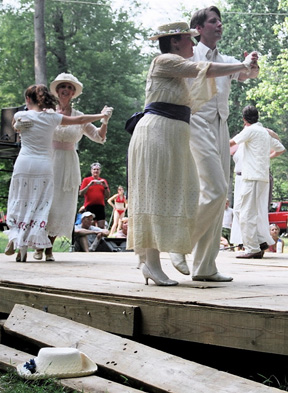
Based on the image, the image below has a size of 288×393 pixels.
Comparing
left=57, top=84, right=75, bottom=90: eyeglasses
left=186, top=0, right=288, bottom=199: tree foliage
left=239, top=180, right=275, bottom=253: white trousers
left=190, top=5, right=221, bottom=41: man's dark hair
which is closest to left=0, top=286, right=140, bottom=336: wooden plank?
left=190, top=5, right=221, bottom=41: man's dark hair

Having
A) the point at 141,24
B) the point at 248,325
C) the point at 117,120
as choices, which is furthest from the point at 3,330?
the point at 141,24

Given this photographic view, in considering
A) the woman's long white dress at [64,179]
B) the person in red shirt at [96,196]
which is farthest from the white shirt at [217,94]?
the person in red shirt at [96,196]

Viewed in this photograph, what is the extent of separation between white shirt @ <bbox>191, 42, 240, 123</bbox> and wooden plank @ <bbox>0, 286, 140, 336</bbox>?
1.61 meters

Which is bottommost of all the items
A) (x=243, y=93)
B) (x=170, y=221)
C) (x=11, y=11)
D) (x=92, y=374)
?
(x=92, y=374)

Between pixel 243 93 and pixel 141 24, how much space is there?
6637 mm

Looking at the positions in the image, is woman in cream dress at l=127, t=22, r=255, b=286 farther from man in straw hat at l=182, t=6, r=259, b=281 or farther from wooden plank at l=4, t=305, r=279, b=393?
wooden plank at l=4, t=305, r=279, b=393

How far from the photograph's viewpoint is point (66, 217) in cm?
808

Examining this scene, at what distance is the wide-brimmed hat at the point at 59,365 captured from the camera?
374 cm

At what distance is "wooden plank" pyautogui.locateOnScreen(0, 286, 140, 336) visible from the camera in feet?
13.7

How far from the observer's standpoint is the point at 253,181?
31.5ft

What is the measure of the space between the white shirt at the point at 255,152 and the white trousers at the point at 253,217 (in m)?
0.12

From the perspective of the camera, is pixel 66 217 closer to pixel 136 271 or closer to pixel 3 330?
pixel 136 271

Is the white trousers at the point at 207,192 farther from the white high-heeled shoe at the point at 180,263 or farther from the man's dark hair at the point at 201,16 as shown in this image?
the man's dark hair at the point at 201,16

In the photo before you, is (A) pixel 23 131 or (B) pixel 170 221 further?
(A) pixel 23 131
